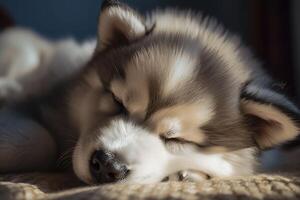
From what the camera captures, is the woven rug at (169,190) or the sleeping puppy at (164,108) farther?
the sleeping puppy at (164,108)

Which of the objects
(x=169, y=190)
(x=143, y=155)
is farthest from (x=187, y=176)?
(x=169, y=190)

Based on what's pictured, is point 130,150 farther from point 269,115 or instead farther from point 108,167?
point 269,115

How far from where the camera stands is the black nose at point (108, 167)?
138 cm

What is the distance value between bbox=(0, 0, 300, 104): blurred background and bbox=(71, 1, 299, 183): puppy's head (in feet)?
5.25

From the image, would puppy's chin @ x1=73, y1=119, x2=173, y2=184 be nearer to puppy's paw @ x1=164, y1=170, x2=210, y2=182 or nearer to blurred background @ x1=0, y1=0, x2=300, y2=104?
puppy's paw @ x1=164, y1=170, x2=210, y2=182

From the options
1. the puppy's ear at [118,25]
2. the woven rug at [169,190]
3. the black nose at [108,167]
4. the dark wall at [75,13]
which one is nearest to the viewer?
the woven rug at [169,190]

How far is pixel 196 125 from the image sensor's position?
4.96 ft

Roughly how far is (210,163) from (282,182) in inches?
10.2

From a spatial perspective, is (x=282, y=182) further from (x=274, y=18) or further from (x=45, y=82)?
(x=274, y=18)

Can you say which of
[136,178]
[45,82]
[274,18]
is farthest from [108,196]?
[274,18]

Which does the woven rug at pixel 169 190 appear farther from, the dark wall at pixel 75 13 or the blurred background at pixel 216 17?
the dark wall at pixel 75 13

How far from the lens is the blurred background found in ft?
Answer: 10.7

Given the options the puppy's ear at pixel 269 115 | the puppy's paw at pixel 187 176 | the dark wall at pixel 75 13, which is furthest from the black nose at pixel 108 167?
the dark wall at pixel 75 13

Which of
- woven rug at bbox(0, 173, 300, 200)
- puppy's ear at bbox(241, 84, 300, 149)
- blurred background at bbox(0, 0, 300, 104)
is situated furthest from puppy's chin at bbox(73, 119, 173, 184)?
blurred background at bbox(0, 0, 300, 104)
